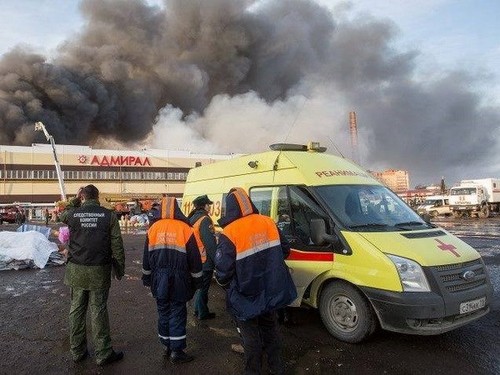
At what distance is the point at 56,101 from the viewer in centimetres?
5219

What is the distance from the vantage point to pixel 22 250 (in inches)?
375

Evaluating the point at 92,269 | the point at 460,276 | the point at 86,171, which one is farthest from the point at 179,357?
the point at 86,171

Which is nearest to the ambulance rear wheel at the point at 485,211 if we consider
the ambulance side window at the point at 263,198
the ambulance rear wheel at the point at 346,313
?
the ambulance side window at the point at 263,198

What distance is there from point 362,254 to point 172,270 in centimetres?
183

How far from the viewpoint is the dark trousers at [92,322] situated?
12.6ft

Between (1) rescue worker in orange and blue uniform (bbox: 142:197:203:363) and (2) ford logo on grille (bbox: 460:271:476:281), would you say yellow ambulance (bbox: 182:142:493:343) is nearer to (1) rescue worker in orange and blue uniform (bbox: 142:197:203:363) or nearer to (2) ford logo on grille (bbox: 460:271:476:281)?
(2) ford logo on grille (bbox: 460:271:476:281)

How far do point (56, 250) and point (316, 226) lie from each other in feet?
27.2

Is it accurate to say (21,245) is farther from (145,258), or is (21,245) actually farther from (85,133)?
(85,133)

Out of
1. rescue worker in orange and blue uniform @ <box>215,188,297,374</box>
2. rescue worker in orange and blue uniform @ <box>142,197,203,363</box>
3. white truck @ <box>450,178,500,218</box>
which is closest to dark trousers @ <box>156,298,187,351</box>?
rescue worker in orange and blue uniform @ <box>142,197,203,363</box>

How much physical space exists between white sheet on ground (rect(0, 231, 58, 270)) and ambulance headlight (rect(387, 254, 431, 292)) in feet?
27.5

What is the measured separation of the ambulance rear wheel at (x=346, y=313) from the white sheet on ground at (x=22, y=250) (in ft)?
24.8

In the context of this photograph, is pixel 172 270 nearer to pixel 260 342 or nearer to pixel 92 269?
pixel 92 269

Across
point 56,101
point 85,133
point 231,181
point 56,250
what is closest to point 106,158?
point 85,133

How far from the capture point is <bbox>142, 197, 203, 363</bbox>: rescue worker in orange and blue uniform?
3760mm
